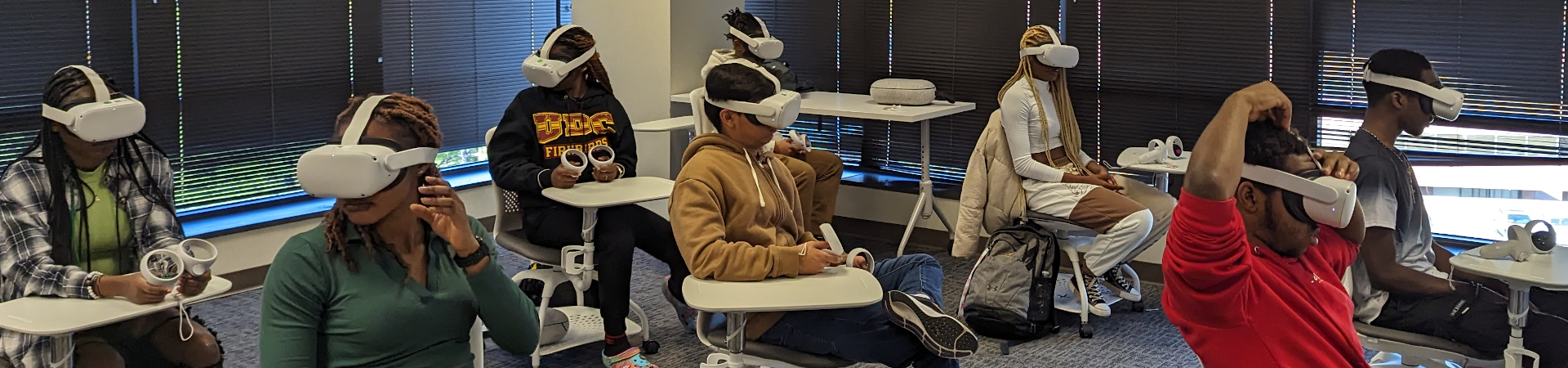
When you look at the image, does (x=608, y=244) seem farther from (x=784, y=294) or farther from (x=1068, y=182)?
(x=1068, y=182)

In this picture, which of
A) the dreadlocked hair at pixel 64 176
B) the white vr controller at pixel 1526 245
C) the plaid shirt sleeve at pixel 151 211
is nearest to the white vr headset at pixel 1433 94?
the white vr controller at pixel 1526 245

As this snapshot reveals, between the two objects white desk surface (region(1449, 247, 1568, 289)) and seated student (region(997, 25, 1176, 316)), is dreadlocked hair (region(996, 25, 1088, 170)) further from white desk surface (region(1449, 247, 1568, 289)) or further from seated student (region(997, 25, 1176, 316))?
white desk surface (region(1449, 247, 1568, 289))

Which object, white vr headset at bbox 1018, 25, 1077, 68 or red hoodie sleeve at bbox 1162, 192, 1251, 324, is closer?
red hoodie sleeve at bbox 1162, 192, 1251, 324

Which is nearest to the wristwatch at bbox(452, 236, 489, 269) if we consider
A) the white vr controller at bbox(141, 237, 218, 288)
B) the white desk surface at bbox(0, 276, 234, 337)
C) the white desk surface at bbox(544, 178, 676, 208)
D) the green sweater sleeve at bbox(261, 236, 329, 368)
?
the green sweater sleeve at bbox(261, 236, 329, 368)

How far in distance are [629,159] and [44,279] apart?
1934 mm

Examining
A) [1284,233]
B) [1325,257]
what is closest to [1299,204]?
[1284,233]

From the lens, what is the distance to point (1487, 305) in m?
3.20

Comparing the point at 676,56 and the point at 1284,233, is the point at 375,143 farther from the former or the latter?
the point at 676,56

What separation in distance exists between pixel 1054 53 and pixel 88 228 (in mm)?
3176

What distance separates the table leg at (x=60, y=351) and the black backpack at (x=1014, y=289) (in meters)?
2.82

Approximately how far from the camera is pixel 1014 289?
14.6 feet

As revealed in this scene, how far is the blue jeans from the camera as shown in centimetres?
286

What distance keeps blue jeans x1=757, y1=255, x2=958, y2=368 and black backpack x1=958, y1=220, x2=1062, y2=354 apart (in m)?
1.52

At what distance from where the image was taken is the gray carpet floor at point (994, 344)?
4.24 metres
